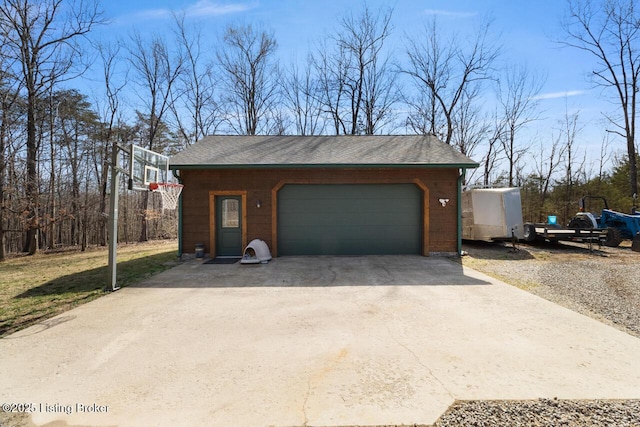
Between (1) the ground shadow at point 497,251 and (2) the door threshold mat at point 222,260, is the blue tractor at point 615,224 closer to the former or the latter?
(1) the ground shadow at point 497,251

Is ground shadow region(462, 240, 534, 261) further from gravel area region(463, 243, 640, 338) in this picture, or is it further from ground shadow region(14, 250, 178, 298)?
ground shadow region(14, 250, 178, 298)

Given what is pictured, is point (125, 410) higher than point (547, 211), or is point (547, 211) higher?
point (547, 211)

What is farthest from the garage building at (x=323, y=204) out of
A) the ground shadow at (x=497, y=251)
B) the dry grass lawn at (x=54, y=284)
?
the dry grass lawn at (x=54, y=284)

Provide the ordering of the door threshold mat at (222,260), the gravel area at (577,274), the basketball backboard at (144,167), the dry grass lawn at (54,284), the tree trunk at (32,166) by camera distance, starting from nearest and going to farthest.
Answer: the dry grass lawn at (54,284)
the gravel area at (577,274)
the basketball backboard at (144,167)
the door threshold mat at (222,260)
the tree trunk at (32,166)

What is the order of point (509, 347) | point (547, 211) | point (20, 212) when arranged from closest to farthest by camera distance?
point (509, 347) < point (20, 212) < point (547, 211)

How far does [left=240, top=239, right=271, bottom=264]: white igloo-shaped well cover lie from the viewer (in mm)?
8062

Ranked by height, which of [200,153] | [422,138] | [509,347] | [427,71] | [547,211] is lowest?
[509,347]

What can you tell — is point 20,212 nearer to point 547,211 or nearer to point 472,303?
point 472,303

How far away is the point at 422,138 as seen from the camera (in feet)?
36.8

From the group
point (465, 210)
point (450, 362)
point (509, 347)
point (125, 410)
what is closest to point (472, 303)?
point (509, 347)

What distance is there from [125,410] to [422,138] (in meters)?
11.4

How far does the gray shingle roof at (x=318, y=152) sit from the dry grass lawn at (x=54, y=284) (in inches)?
124

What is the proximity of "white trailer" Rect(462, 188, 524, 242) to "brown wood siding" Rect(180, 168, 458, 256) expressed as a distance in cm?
258

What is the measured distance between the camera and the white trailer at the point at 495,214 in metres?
10.4
